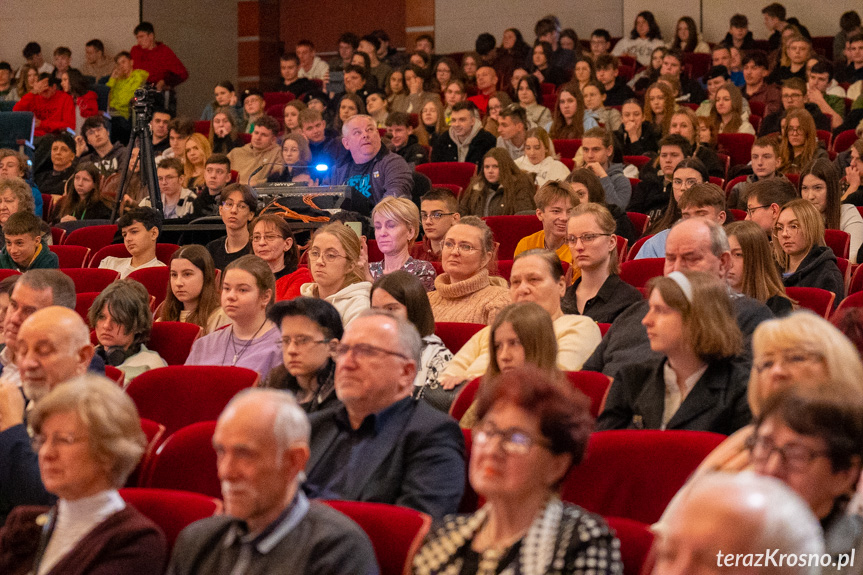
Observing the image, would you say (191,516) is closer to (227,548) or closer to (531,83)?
(227,548)

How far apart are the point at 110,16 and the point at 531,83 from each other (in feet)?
14.4

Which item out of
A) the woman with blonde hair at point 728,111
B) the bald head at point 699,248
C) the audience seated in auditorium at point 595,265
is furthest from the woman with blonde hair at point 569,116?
the bald head at point 699,248

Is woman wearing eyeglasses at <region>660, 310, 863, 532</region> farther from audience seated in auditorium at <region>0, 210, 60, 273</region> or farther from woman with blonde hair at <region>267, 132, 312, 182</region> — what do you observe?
woman with blonde hair at <region>267, 132, 312, 182</region>

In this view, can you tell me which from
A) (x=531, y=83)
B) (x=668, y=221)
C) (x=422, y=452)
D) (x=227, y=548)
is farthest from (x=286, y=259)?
(x=531, y=83)

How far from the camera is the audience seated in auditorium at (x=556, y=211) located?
4352 millimetres

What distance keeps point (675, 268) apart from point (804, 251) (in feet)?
3.46

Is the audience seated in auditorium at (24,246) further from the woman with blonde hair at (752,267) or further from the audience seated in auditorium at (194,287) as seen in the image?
the woman with blonde hair at (752,267)

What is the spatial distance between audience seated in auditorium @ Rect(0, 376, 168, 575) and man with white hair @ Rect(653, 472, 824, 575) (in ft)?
3.22

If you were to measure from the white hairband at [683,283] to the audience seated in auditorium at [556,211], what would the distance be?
189 centimetres

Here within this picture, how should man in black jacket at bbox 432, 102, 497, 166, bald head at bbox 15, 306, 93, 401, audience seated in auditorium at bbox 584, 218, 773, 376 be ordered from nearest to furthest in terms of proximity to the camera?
Answer: bald head at bbox 15, 306, 93, 401 → audience seated in auditorium at bbox 584, 218, 773, 376 → man in black jacket at bbox 432, 102, 497, 166

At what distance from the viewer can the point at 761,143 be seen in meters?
5.19

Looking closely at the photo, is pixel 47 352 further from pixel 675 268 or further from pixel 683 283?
pixel 675 268

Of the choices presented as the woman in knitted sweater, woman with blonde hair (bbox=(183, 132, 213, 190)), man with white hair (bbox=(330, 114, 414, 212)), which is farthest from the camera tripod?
the woman in knitted sweater

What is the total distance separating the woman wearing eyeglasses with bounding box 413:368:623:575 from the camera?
1.64 meters
